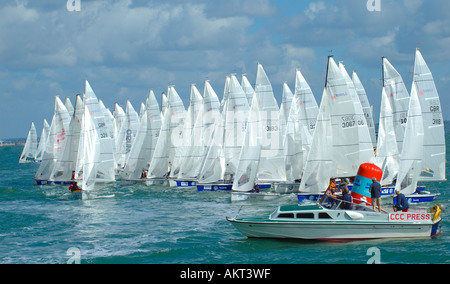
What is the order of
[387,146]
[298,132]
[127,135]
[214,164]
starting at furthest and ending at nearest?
1. [127,135]
2. [214,164]
3. [298,132]
4. [387,146]

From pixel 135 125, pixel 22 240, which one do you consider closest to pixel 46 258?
pixel 22 240

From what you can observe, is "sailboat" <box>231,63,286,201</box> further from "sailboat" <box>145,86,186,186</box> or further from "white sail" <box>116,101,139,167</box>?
"white sail" <box>116,101,139,167</box>

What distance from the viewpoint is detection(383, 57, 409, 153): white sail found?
45.9 metres

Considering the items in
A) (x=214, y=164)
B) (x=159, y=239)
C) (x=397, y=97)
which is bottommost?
(x=159, y=239)

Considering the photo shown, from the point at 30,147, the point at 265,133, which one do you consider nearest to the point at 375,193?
the point at 265,133

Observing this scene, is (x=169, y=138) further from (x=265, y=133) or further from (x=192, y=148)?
(x=265, y=133)

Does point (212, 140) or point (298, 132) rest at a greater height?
point (298, 132)

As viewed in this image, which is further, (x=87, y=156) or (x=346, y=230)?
(x=87, y=156)

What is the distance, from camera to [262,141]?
149ft

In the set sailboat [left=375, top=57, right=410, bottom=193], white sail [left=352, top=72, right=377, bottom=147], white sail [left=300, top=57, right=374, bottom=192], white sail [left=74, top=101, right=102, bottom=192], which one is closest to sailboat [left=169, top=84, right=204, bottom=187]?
white sail [left=74, top=101, right=102, bottom=192]

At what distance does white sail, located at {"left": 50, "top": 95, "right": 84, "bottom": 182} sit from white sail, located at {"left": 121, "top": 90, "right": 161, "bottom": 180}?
5.37m

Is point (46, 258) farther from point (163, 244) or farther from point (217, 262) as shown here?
point (217, 262)

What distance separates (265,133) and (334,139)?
31.2ft
